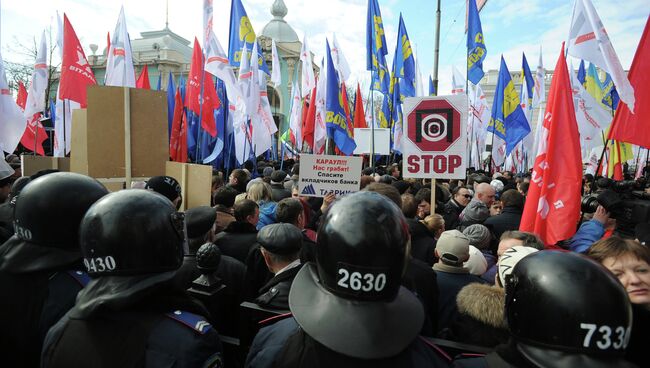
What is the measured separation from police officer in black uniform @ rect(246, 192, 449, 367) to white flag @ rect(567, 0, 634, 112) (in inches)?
188

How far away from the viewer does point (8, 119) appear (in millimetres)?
6934

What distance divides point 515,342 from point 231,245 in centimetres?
310

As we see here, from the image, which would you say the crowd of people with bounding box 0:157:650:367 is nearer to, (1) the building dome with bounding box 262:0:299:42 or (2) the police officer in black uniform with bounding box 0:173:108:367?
(2) the police officer in black uniform with bounding box 0:173:108:367

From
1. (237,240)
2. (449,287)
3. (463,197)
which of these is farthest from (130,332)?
(463,197)

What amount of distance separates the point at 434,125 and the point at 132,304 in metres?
4.46

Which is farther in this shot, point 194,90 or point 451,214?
point 194,90

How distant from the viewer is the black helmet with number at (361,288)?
130 cm

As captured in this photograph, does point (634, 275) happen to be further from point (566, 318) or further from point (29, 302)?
point (29, 302)

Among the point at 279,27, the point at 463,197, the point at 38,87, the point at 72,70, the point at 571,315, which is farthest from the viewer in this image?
the point at 279,27

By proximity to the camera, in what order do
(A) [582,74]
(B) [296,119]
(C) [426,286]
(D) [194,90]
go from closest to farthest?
1. (C) [426,286]
2. (D) [194,90]
3. (A) [582,74]
4. (B) [296,119]

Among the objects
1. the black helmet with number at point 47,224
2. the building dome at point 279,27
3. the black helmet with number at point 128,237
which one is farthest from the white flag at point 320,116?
the building dome at point 279,27

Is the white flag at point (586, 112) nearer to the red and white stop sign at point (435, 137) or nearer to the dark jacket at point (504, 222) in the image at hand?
the dark jacket at point (504, 222)

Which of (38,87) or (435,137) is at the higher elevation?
(38,87)

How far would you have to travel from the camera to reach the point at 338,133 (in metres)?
10.6
